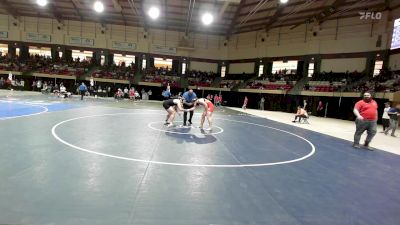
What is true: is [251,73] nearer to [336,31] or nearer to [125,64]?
[336,31]

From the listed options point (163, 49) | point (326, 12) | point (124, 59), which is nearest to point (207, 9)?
point (163, 49)

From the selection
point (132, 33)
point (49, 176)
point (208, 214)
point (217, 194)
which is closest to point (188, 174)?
point (217, 194)

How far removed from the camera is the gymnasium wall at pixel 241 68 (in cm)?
3900

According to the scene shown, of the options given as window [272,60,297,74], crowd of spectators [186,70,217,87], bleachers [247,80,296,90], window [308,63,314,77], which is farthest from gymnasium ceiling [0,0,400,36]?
bleachers [247,80,296,90]

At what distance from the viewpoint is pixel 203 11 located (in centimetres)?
3259

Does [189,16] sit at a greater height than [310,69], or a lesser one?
greater

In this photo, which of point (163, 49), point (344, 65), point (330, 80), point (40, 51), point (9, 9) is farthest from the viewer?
point (40, 51)

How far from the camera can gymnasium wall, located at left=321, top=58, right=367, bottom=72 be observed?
2945cm

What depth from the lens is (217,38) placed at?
136 feet

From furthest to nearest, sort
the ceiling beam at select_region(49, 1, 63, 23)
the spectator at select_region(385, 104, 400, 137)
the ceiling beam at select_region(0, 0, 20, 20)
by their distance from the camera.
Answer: the ceiling beam at select_region(49, 1, 63, 23) < the ceiling beam at select_region(0, 0, 20, 20) < the spectator at select_region(385, 104, 400, 137)

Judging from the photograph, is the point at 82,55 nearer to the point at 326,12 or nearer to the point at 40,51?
the point at 40,51

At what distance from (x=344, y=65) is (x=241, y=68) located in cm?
1355

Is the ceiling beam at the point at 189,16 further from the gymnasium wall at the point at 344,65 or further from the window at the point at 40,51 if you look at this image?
the window at the point at 40,51

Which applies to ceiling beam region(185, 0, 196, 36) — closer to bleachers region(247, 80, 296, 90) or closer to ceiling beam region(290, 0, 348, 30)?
bleachers region(247, 80, 296, 90)
